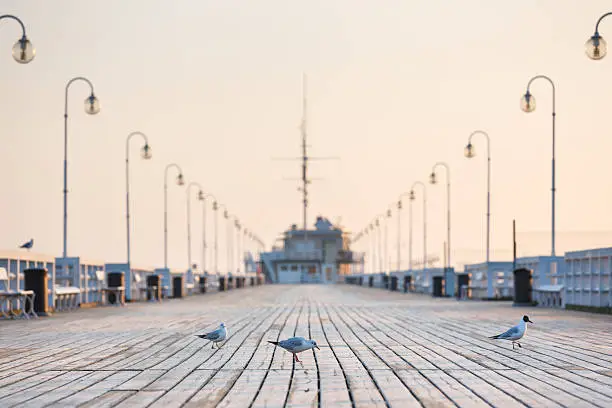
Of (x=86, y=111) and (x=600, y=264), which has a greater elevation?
(x=86, y=111)

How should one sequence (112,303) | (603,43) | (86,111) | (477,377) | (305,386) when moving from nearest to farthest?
1. (305,386)
2. (477,377)
3. (603,43)
4. (86,111)
5. (112,303)

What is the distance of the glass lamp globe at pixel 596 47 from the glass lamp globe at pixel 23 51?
536 inches

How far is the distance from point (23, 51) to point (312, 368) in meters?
13.8

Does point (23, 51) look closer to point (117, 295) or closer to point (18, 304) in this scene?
point (18, 304)

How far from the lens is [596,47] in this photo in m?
24.1

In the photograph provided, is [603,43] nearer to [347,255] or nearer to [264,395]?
[264,395]

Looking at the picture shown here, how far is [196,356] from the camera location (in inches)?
598

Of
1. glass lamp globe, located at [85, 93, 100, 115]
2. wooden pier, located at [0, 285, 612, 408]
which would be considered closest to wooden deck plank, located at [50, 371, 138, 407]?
wooden pier, located at [0, 285, 612, 408]

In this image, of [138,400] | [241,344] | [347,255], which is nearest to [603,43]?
[241,344]

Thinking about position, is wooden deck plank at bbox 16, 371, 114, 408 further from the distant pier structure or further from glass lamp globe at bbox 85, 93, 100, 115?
the distant pier structure

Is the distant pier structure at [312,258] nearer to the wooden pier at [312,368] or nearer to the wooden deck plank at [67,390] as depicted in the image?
the wooden pier at [312,368]

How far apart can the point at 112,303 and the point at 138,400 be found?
100 ft

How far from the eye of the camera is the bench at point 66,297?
3247cm

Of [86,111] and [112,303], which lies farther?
[112,303]
